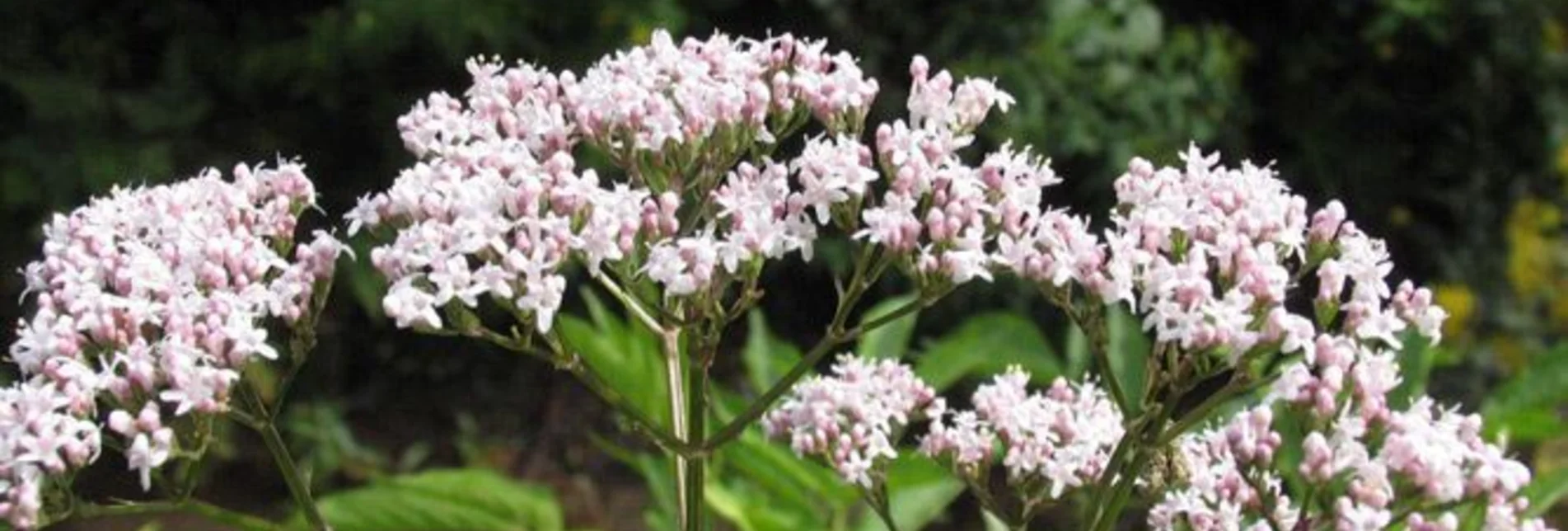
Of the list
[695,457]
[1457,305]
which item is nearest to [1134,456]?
[695,457]

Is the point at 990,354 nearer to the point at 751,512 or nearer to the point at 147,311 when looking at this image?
the point at 751,512

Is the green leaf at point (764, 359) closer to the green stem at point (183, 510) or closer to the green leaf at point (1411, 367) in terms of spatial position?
the green leaf at point (1411, 367)

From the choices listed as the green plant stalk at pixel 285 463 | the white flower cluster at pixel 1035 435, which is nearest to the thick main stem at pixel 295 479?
the green plant stalk at pixel 285 463

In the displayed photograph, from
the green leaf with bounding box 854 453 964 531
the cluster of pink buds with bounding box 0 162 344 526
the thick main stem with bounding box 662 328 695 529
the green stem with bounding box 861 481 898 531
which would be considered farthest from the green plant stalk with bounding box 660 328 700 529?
the green leaf with bounding box 854 453 964 531

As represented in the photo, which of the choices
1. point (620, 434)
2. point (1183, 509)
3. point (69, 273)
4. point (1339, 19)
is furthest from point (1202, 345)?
point (620, 434)

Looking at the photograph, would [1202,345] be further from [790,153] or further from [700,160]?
[790,153]
